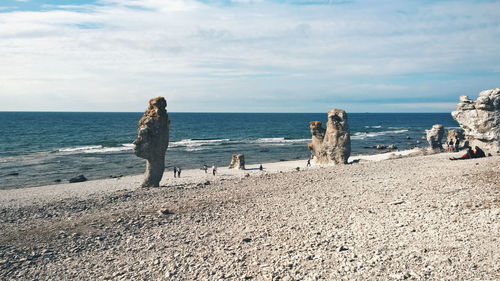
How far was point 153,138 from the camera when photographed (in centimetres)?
2511

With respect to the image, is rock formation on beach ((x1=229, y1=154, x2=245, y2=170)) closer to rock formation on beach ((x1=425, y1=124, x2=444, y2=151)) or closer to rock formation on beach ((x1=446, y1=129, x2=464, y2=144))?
rock formation on beach ((x1=425, y1=124, x2=444, y2=151))

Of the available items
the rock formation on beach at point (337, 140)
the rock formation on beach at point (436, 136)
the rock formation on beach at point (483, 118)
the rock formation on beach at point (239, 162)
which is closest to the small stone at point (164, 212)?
the rock formation on beach at point (483, 118)

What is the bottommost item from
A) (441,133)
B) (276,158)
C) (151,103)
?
(276,158)

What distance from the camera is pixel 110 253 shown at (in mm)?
12727

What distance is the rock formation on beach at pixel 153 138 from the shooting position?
24.9m

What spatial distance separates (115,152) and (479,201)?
54.6m

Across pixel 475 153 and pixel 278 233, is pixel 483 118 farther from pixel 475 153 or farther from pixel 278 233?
pixel 278 233

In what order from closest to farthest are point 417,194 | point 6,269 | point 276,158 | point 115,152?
point 6,269 < point 417,194 < point 276,158 < point 115,152

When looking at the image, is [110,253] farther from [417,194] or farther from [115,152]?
[115,152]

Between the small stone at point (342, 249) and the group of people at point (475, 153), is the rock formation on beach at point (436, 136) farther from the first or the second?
the small stone at point (342, 249)

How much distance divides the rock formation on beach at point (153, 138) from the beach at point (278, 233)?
4766mm

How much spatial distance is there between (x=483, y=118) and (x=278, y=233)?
2009 cm

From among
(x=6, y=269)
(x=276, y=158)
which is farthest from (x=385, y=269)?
(x=276, y=158)

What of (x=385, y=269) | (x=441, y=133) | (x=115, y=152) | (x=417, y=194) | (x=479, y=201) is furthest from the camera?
(x=115, y=152)
